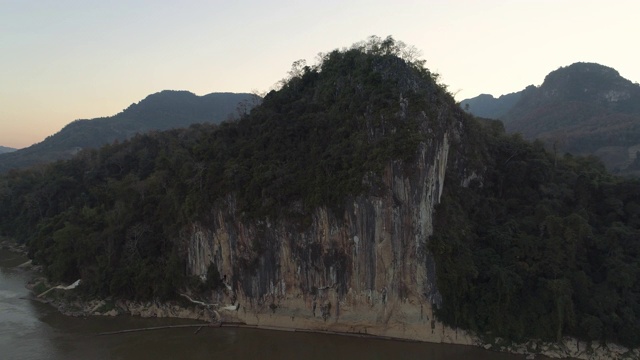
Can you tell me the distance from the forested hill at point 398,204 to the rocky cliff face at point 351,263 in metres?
0.25

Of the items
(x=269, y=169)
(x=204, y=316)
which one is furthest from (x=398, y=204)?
(x=204, y=316)

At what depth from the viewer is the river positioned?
19.1m

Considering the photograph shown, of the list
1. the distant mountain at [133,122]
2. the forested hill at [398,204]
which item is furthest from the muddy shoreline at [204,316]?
the distant mountain at [133,122]

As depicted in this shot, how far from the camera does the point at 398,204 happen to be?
19.1 m

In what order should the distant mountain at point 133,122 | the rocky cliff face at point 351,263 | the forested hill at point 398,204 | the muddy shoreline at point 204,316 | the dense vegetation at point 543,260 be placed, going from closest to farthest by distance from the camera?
the muddy shoreline at point 204,316, the dense vegetation at point 543,260, the forested hill at point 398,204, the rocky cliff face at point 351,263, the distant mountain at point 133,122

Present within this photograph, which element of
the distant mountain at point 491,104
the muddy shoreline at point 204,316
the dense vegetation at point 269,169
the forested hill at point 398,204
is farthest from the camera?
the distant mountain at point 491,104

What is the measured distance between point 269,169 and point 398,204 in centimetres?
724

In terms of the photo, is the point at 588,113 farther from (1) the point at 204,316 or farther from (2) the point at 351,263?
(1) the point at 204,316

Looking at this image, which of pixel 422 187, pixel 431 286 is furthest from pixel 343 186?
pixel 431 286

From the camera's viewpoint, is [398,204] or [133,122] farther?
[133,122]

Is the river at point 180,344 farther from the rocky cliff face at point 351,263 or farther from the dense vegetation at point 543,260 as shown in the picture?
the dense vegetation at point 543,260

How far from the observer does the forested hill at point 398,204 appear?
1900cm

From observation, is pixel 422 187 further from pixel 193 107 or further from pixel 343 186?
pixel 193 107

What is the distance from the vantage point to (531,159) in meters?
26.3
